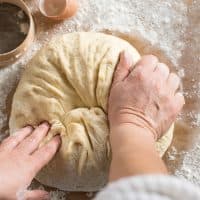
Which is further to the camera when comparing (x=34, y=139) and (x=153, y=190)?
(x=34, y=139)

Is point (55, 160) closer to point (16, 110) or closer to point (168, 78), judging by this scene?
point (16, 110)

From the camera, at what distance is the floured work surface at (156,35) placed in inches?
53.1

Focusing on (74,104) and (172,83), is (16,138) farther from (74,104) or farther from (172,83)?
(172,83)

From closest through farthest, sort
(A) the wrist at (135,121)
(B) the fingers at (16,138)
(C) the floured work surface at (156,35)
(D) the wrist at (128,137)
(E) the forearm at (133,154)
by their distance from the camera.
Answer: (E) the forearm at (133,154)
(D) the wrist at (128,137)
(A) the wrist at (135,121)
(B) the fingers at (16,138)
(C) the floured work surface at (156,35)

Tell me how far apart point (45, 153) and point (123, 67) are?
32cm

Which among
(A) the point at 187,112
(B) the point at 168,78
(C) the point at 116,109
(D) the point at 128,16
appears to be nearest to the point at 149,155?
(C) the point at 116,109

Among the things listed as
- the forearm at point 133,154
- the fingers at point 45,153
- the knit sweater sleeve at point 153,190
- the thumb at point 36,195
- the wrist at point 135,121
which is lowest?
the thumb at point 36,195

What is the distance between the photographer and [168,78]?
4.02ft

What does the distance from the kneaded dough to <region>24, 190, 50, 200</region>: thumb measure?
0.16ft

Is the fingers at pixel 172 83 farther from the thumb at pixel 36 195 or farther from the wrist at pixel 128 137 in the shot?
the thumb at pixel 36 195

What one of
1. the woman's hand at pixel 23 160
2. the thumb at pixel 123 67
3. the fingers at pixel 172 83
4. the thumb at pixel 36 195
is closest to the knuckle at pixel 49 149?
the woman's hand at pixel 23 160

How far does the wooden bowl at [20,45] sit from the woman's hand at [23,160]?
0.29 meters

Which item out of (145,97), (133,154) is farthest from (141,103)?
(133,154)

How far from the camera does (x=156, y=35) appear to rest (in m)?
1.45
